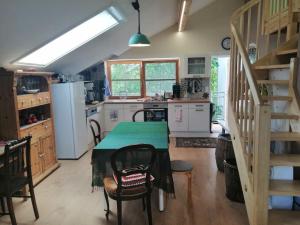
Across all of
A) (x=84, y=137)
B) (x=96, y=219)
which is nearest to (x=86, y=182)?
(x=96, y=219)

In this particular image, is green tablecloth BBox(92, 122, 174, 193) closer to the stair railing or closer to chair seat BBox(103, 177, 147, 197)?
chair seat BBox(103, 177, 147, 197)

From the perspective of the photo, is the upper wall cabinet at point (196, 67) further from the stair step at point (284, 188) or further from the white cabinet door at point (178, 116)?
the stair step at point (284, 188)

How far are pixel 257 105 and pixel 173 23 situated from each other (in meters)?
4.76

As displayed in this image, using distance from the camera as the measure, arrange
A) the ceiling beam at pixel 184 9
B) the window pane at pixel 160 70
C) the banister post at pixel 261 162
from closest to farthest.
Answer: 1. the banister post at pixel 261 162
2. the ceiling beam at pixel 184 9
3. the window pane at pixel 160 70

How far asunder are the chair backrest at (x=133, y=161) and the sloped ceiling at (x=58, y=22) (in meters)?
1.53

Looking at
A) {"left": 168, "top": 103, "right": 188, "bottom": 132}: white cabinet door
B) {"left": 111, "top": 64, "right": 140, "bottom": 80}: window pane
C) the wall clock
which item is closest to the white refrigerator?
{"left": 111, "top": 64, "right": 140, "bottom": 80}: window pane

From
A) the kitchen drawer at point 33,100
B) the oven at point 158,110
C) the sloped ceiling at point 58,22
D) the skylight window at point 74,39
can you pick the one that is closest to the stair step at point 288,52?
the sloped ceiling at point 58,22

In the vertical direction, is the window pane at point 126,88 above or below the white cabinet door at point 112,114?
above

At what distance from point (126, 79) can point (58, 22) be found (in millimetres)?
3892

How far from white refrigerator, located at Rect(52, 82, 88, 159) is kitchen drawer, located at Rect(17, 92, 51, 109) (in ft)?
1.40

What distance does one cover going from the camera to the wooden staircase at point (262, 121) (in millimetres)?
1908

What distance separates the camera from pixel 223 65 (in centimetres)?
720

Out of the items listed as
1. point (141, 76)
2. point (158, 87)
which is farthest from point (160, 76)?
point (141, 76)

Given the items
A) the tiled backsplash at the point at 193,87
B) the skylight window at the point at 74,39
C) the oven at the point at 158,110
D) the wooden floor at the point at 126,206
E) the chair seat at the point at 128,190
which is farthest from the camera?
the tiled backsplash at the point at 193,87
